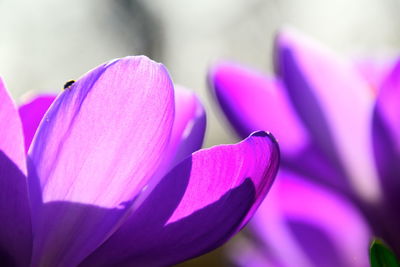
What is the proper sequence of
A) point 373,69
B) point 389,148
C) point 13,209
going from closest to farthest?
1. point 13,209
2. point 389,148
3. point 373,69

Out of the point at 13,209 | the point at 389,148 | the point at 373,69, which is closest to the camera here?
the point at 13,209

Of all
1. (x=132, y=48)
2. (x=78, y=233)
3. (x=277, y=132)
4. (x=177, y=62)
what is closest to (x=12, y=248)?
(x=78, y=233)

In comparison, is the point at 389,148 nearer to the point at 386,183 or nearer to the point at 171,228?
the point at 386,183

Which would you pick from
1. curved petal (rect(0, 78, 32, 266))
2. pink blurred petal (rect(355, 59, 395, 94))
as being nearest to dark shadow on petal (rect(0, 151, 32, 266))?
curved petal (rect(0, 78, 32, 266))

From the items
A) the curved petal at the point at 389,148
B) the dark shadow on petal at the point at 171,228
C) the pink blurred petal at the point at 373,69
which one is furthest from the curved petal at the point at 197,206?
the pink blurred petal at the point at 373,69

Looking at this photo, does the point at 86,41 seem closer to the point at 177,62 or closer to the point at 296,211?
the point at 177,62

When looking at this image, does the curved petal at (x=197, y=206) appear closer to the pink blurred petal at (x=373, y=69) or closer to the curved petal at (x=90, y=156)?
the curved petal at (x=90, y=156)

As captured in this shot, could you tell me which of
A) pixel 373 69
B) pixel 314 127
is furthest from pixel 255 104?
pixel 373 69
